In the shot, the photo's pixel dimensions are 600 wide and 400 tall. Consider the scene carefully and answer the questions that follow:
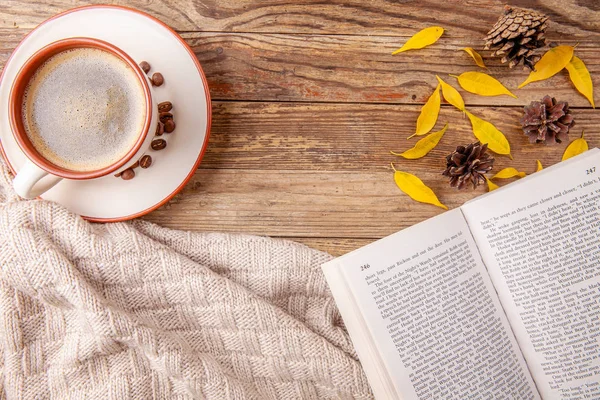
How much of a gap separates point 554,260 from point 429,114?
1.03 ft

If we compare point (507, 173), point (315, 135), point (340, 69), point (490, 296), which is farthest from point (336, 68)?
point (490, 296)

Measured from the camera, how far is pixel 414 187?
2.91 ft

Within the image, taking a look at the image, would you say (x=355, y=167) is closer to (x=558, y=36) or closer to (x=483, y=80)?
(x=483, y=80)

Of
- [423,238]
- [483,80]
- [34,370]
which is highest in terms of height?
[483,80]

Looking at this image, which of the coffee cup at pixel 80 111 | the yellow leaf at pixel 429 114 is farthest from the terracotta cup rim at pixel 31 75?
the yellow leaf at pixel 429 114

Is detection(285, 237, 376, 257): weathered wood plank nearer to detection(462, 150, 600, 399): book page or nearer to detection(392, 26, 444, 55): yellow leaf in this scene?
detection(462, 150, 600, 399): book page

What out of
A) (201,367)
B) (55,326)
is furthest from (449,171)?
(55,326)

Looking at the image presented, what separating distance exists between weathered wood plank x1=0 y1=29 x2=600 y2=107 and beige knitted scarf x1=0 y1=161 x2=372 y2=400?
26 centimetres

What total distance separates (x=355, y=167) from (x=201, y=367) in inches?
16.4

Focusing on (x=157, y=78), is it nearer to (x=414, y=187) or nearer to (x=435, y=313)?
(x=414, y=187)

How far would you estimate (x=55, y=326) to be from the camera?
858 mm

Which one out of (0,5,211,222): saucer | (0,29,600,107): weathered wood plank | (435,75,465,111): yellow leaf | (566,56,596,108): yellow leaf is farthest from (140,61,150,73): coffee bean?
(566,56,596,108): yellow leaf

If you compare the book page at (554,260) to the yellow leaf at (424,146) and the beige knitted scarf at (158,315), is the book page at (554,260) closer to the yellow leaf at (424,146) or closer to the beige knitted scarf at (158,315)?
the yellow leaf at (424,146)

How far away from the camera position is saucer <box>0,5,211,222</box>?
2.56ft
